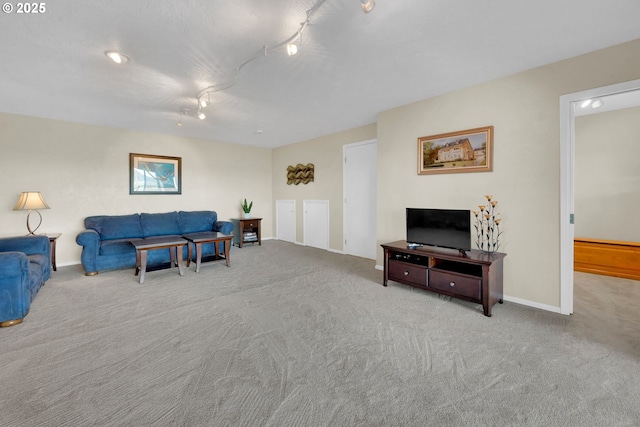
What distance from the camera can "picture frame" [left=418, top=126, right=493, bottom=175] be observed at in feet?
9.53

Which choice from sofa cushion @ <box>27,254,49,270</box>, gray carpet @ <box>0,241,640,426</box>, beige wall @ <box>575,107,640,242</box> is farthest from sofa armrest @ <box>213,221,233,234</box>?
beige wall @ <box>575,107,640,242</box>

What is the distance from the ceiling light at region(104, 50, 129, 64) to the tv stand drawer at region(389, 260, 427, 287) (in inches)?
138

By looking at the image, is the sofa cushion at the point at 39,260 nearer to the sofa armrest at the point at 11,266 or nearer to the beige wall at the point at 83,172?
the sofa armrest at the point at 11,266

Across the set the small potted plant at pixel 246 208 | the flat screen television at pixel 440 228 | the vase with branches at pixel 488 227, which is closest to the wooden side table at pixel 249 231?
the small potted plant at pixel 246 208

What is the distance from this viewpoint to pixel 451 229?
9.52 ft

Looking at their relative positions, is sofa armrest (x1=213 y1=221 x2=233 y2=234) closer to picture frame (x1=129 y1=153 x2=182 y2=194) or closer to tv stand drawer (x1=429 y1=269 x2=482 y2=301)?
picture frame (x1=129 y1=153 x2=182 y2=194)

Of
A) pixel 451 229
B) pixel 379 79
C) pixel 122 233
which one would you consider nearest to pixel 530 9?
pixel 379 79

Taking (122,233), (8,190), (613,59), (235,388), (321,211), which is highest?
(613,59)

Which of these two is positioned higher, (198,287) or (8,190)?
(8,190)

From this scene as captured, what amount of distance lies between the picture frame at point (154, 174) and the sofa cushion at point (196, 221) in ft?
2.23

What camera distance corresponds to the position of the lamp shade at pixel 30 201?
3686 mm

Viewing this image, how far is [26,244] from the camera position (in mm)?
3234

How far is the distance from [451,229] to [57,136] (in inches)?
243

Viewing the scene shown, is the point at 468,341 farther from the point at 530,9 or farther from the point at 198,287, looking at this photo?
the point at 198,287
